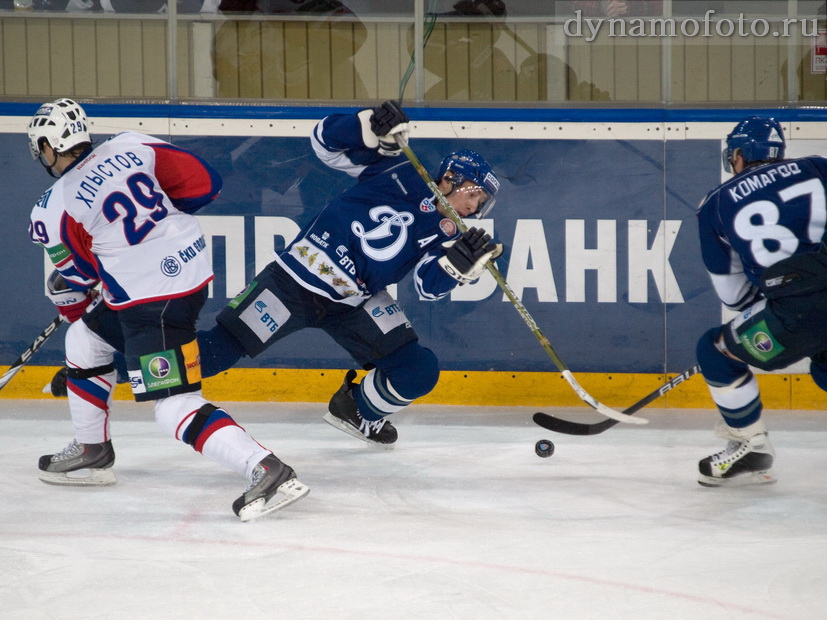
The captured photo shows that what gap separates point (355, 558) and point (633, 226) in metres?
2.44

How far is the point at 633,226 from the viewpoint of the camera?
4.25 meters

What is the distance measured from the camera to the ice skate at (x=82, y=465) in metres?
2.97

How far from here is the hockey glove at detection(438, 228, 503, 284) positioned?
298cm

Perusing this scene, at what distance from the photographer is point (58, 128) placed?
2.71 meters

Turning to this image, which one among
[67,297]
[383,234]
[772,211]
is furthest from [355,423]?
[772,211]

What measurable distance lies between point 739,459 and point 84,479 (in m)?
1.96

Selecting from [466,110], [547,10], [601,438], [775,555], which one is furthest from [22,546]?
[547,10]

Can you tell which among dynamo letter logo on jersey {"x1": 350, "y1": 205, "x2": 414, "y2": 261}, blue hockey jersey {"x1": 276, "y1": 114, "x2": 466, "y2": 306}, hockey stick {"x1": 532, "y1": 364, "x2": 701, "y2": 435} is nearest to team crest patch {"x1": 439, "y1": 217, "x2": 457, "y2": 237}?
blue hockey jersey {"x1": 276, "y1": 114, "x2": 466, "y2": 306}

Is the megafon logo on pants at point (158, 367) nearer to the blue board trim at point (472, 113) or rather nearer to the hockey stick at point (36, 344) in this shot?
the hockey stick at point (36, 344)

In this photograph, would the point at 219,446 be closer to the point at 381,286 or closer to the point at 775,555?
the point at 381,286

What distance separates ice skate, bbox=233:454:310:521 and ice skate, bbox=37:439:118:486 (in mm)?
614

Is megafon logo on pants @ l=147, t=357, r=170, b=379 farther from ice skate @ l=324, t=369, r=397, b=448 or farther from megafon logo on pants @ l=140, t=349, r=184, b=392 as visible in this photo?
ice skate @ l=324, t=369, r=397, b=448

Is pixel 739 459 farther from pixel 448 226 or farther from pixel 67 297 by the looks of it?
pixel 67 297

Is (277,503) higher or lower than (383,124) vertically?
lower
